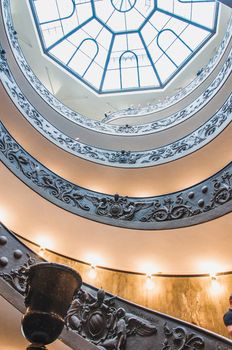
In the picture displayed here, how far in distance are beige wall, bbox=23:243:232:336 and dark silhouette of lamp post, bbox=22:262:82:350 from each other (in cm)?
655

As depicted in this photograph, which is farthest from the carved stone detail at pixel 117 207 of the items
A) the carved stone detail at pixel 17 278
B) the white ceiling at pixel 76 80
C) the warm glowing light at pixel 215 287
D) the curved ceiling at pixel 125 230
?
the white ceiling at pixel 76 80

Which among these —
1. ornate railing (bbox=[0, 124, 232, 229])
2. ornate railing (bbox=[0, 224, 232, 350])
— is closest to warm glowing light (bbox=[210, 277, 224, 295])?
ornate railing (bbox=[0, 124, 232, 229])

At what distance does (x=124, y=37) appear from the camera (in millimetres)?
13766

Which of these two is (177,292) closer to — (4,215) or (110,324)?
(110,324)

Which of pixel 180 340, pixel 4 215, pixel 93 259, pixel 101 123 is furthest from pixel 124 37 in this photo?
pixel 180 340

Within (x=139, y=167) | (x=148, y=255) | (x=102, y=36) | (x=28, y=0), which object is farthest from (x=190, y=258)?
(x=28, y=0)

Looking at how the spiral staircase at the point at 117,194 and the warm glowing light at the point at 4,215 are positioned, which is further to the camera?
the warm glowing light at the point at 4,215

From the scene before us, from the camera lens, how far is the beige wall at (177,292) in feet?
25.5

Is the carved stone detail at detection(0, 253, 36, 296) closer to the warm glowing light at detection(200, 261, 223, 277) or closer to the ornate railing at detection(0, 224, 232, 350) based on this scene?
the ornate railing at detection(0, 224, 232, 350)

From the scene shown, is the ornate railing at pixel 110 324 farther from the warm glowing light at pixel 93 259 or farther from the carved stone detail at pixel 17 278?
the warm glowing light at pixel 93 259

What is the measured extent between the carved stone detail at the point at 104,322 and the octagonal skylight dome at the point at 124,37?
1162 cm

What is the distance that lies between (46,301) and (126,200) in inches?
284

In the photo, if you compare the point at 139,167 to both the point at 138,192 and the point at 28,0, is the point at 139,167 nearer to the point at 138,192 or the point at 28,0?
the point at 138,192

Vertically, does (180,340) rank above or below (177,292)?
below
